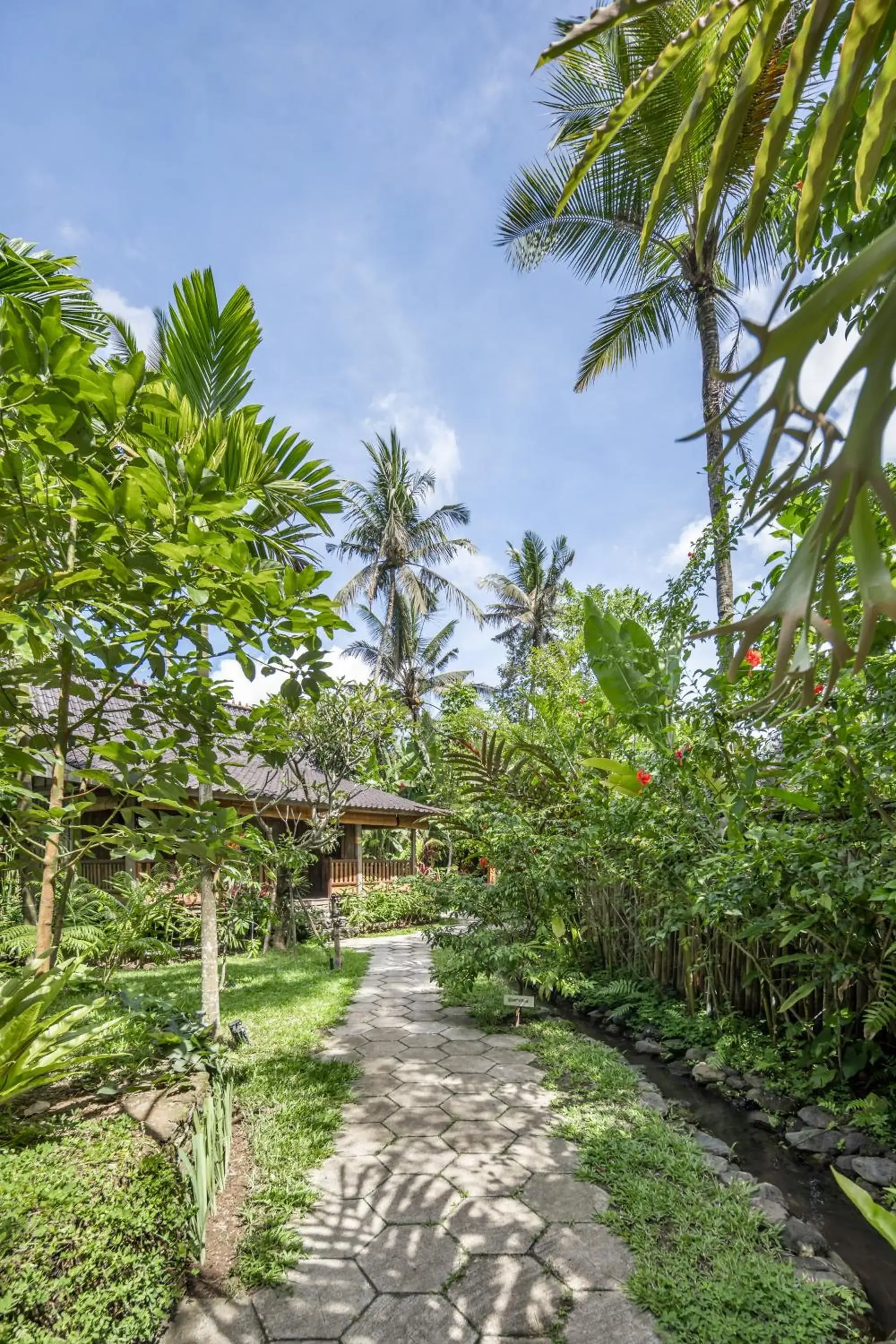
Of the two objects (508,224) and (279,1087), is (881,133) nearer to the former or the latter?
(279,1087)

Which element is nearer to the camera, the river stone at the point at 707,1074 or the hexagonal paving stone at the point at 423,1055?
the river stone at the point at 707,1074

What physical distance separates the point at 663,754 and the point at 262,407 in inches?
131

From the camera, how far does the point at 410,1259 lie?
236 cm

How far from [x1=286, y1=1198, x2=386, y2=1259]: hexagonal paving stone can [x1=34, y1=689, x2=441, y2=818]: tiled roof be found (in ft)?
9.60

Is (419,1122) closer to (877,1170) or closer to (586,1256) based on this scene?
(586,1256)

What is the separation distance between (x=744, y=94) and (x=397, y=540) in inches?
780

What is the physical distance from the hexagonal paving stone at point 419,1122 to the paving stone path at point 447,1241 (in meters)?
0.01

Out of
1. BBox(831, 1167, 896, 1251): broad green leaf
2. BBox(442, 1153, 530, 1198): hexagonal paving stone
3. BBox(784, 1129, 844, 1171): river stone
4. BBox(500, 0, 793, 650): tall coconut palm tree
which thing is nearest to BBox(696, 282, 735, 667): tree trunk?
BBox(500, 0, 793, 650): tall coconut palm tree

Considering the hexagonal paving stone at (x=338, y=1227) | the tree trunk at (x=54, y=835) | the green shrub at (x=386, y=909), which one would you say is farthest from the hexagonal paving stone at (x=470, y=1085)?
the green shrub at (x=386, y=909)

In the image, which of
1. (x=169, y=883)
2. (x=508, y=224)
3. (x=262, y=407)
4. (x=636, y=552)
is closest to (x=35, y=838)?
(x=262, y=407)

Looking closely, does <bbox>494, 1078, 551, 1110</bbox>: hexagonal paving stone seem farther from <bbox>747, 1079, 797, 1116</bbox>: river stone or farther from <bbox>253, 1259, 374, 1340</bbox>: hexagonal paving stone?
<bbox>253, 1259, 374, 1340</bbox>: hexagonal paving stone

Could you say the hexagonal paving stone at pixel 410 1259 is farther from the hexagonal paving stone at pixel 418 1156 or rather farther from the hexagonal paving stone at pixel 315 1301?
the hexagonal paving stone at pixel 418 1156

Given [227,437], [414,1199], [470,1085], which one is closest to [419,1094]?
[470,1085]

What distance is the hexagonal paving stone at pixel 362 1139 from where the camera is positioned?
319 cm
